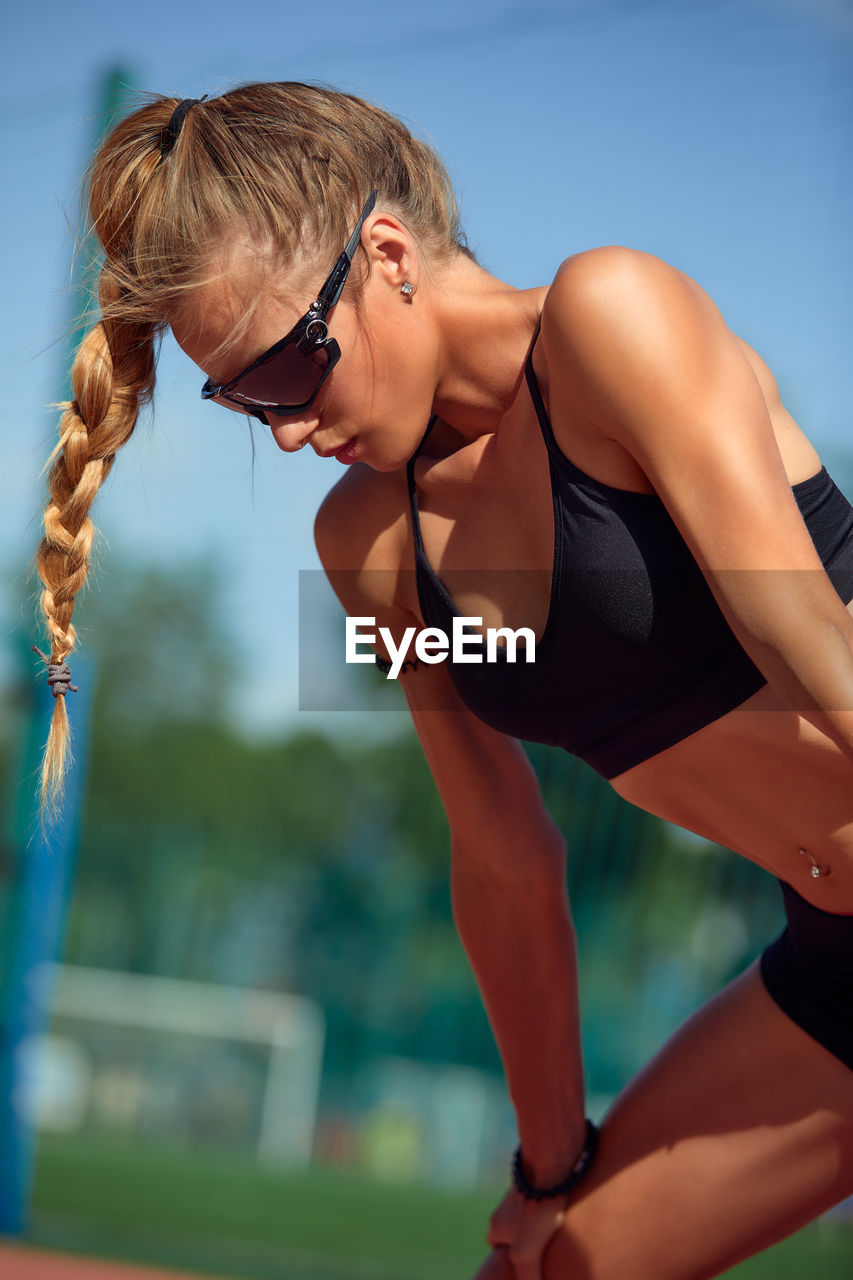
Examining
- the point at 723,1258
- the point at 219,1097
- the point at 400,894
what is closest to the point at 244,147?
the point at 723,1258

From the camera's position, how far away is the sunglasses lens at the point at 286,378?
1.43 metres

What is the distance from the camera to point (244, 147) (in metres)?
1.38

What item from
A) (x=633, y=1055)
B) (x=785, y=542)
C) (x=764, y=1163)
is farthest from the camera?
(x=633, y=1055)

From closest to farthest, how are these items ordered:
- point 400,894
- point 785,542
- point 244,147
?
point 785,542 → point 244,147 → point 400,894

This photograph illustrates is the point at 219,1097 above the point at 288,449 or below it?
below

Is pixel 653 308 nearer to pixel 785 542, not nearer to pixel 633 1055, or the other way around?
pixel 785 542

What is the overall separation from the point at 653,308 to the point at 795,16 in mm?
5555

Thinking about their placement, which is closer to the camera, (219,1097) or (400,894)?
(400,894)

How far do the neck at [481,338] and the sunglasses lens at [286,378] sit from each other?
0.16 meters

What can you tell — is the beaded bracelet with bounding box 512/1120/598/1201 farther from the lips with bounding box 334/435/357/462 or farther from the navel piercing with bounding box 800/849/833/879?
the lips with bounding box 334/435/357/462

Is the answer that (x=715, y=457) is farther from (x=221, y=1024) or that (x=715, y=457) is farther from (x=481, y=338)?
(x=221, y=1024)

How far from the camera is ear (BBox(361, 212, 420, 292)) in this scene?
1.43 meters

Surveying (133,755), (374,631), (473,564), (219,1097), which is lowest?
(219,1097)

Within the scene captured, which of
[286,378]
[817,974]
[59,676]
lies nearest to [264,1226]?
[817,974]
